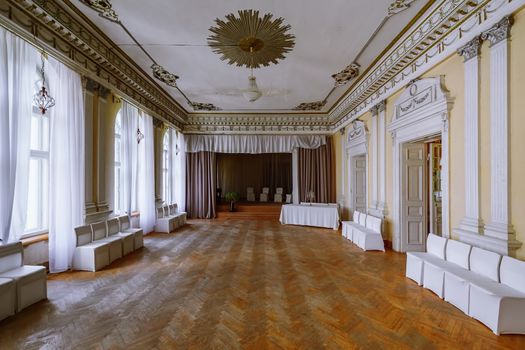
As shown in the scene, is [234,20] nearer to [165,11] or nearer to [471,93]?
[165,11]

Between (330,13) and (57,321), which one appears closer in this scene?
(57,321)

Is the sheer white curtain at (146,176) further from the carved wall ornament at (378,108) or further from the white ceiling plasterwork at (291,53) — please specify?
the carved wall ornament at (378,108)

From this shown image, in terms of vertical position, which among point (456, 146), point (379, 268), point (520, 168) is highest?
point (456, 146)

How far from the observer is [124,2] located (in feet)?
13.0

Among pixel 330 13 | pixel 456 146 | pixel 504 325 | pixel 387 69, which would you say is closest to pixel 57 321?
pixel 504 325

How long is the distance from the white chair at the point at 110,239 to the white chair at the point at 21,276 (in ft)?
4.89

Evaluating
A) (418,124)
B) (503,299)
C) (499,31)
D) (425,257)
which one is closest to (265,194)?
(418,124)

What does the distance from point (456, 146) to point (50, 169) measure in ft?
21.3

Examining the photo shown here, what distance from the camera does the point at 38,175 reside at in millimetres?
4688

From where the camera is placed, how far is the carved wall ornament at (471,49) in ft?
12.0

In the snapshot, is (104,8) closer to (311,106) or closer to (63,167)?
(63,167)

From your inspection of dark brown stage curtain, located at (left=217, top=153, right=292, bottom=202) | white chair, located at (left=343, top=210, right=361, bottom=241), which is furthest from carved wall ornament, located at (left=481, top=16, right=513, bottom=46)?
dark brown stage curtain, located at (left=217, top=153, right=292, bottom=202)

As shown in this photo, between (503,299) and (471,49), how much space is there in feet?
10.4

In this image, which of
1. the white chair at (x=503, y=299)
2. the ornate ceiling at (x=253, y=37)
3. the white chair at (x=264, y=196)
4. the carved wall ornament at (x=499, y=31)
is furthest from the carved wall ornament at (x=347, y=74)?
the white chair at (x=264, y=196)
